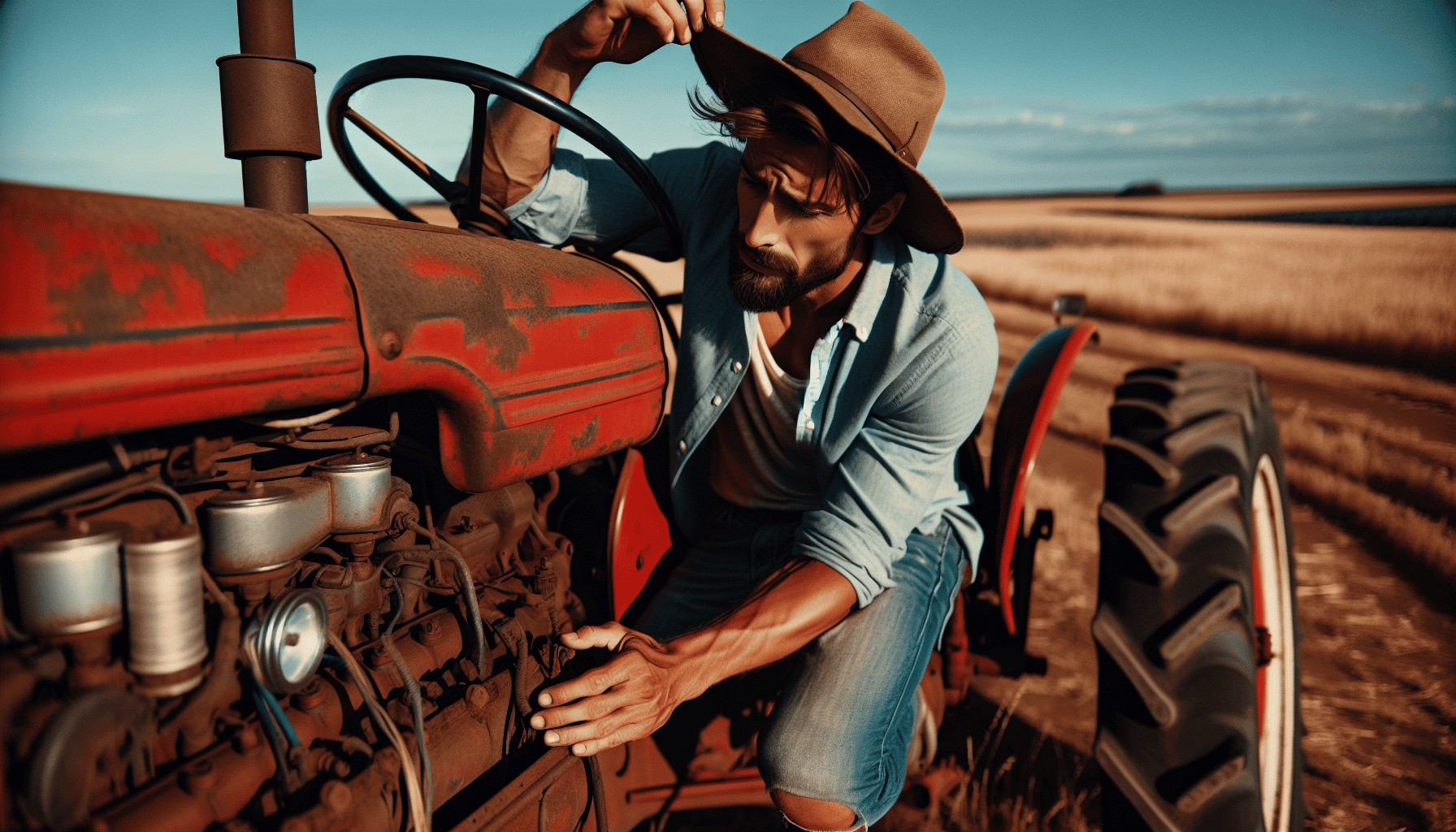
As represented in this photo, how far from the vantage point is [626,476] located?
1504 mm

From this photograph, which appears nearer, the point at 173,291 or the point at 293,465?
the point at 173,291

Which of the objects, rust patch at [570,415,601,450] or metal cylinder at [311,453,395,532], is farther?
rust patch at [570,415,601,450]

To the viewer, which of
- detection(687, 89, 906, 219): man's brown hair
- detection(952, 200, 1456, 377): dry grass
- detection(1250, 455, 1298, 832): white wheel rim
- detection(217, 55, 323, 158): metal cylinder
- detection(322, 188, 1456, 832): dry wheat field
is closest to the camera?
detection(217, 55, 323, 158): metal cylinder

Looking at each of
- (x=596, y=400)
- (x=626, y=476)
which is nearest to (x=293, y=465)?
(x=596, y=400)

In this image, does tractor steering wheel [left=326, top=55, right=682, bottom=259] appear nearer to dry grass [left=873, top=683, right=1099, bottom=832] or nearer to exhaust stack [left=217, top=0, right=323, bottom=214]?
exhaust stack [left=217, top=0, right=323, bottom=214]

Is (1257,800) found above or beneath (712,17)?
beneath

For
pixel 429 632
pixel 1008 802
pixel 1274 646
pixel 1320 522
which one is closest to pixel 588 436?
pixel 429 632

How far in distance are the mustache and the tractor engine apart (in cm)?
37

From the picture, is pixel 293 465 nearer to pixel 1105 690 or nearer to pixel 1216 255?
pixel 1105 690

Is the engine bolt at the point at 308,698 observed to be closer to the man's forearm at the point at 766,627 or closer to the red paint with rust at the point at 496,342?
the red paint with rust at the point at 496,342

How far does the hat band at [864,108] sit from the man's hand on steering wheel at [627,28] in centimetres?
19

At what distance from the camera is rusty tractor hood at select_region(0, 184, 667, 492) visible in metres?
0.67

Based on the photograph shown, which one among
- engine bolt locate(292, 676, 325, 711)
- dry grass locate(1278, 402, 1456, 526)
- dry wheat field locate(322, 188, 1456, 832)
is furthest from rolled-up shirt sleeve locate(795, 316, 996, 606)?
dry grass locate(1278, 402, 1456, 526)

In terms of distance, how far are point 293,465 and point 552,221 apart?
856 mm
